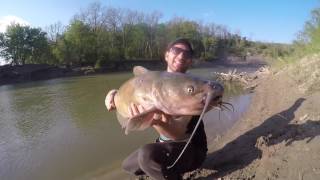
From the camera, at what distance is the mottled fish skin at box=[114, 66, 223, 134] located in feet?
9.08

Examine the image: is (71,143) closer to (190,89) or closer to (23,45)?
(190,89)

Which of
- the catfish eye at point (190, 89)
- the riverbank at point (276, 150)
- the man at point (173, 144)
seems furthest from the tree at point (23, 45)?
the catfish eye at point (190, 89)

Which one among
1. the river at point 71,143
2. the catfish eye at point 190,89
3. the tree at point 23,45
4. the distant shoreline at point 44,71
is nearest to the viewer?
the catfish eye at point 190,89

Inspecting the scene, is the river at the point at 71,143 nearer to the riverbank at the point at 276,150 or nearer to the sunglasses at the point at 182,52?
the riverbank at the point at 276,150

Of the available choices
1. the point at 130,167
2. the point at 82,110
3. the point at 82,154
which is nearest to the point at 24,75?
the point at 82,110

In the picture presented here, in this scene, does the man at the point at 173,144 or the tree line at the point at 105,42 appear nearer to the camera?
the man at the point at 173,144

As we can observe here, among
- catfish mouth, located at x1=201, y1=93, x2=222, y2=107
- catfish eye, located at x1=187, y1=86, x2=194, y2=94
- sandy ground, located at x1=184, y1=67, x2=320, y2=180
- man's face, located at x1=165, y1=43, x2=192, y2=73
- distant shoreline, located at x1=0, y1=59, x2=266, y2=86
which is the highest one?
man's face, located at x1=165, y1=43, x2=192, y2=73

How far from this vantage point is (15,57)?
171ft

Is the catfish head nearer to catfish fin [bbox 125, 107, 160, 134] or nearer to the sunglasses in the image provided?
catfish fin [bbox 125, 107, 160, 134]

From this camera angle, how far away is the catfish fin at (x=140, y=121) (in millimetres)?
3164

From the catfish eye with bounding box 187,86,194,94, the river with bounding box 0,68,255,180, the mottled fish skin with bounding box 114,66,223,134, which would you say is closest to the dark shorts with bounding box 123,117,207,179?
the mottled fish skin with bounding box 114,66,223,134

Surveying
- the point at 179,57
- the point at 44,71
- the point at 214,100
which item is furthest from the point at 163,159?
the point at 44,71

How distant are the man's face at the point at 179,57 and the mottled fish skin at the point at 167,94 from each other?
2.18ft

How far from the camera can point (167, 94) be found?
119 inches
